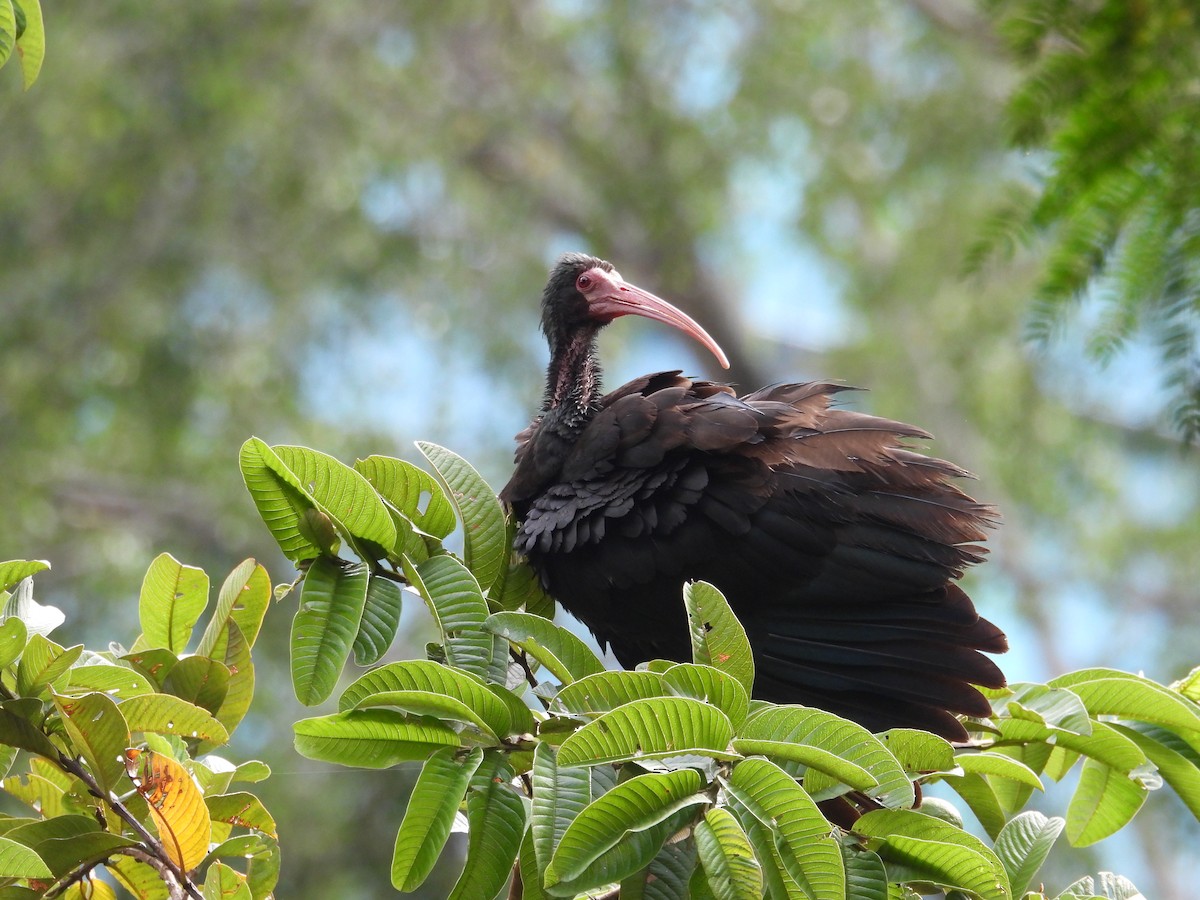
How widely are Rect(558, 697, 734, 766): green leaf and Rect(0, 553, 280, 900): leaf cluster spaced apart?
55 centimetres

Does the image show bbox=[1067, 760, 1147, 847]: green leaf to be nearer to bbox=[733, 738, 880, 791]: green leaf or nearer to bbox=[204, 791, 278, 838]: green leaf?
bbox=[733, 738, 880, 791]: green leaf

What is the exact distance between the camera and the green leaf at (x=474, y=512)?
6.94ft

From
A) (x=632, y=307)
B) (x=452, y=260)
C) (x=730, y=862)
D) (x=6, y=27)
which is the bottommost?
(x=730, y=862)

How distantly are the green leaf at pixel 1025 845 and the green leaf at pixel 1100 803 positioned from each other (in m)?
0.29

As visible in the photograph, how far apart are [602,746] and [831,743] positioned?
0.29 m

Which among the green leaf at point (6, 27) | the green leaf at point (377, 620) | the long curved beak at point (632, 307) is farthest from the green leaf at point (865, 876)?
the long curved beak at point (632, 307)

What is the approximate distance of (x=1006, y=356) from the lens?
1093 centimetres

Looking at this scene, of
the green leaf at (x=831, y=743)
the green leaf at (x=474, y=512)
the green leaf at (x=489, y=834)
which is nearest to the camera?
the green leaf at (x=831, y=743)

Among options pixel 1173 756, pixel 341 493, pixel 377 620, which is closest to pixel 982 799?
pixel 1173 756

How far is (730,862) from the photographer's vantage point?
1429 millimetres

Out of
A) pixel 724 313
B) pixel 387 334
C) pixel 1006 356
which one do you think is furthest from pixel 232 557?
pixel 1006 356

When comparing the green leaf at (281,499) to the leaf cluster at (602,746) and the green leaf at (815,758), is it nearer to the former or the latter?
the leaf cluster at (602,746)

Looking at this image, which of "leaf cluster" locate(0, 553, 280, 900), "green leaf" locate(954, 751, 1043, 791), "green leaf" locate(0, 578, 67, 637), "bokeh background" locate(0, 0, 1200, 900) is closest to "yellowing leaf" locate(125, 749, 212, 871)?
"leaf cluster" locate(0, 553, 280, 900)

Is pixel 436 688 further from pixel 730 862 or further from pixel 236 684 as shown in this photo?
pixel 236 684
